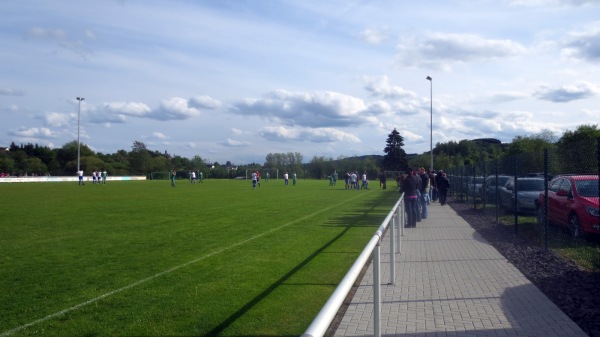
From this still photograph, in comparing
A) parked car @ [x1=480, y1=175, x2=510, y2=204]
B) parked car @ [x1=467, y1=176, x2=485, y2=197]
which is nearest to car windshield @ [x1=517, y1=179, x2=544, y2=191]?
parked car @ [x1=480, y1=175, x2=510, y2=204]

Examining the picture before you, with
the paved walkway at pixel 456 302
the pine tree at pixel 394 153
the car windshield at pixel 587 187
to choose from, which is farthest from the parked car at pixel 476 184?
the pine tree at pixel 394 153

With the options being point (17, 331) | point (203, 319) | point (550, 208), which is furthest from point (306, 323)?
point (550, 208)

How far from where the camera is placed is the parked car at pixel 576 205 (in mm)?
11204

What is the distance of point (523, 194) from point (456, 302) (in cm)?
1145

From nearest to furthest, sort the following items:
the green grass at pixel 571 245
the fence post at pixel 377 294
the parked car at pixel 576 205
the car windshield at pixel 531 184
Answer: the fence post at pixel 377 294 < the green grass at pixel 571 245 < the parked car at pixel 576 205 < the car windshield at pixel 531 184

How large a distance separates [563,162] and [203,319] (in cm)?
808

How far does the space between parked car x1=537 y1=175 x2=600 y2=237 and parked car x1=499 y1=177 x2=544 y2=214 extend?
9.58 ft

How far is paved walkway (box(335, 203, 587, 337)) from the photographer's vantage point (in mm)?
6043

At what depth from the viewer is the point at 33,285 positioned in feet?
26.2

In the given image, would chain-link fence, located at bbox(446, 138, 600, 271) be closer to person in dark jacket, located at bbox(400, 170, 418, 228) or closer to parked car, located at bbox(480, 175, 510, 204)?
person in dark jacket, located at bbox(400, 170, 418, 228)

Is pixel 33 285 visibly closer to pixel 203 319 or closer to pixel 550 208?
pixel 203 319

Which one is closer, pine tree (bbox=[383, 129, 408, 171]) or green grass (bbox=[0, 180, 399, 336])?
green grass (bbox=[0, 180, 399, 336])

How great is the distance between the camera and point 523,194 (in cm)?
1756

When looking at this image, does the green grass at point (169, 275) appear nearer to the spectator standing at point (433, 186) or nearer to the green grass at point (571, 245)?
the green grass at point (571, 245)
